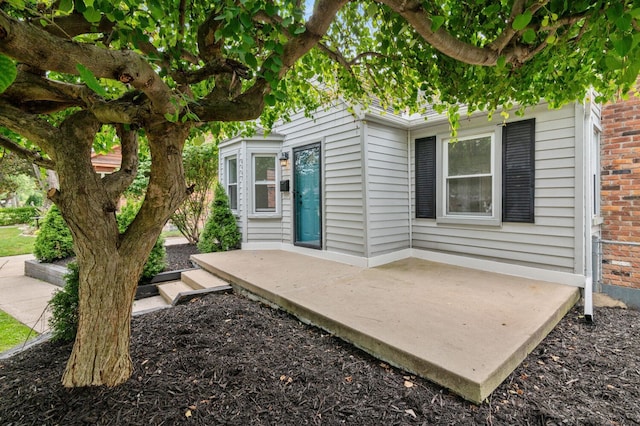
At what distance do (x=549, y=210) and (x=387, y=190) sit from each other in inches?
93.2

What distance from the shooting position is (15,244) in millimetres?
9672

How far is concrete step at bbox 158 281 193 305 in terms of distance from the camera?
4.30 metres

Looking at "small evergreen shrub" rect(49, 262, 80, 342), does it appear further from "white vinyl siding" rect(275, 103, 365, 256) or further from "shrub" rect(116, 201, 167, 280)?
"white vinyl siding" rect(275, 103, 365, 256)

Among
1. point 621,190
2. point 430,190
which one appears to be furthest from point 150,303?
point 621,190

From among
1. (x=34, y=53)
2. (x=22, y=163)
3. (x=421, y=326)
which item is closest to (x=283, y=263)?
(x=421, y=326)

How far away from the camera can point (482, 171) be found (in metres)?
4.97

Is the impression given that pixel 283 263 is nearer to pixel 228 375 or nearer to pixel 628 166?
pixel 228 375

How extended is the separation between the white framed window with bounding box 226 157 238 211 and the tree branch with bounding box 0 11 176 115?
6.07 metres

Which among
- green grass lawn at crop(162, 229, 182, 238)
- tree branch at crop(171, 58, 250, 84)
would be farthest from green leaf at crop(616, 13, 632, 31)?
green grass lawn at crop(162, 229, 182, 238)

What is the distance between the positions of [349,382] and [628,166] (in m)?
5.03

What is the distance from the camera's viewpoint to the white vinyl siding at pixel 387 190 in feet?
17.2

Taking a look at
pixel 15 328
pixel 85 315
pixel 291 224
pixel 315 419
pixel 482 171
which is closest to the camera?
pixel 315 419

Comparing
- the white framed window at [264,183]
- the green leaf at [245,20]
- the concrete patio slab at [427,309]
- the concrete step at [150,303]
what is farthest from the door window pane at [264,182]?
the green leaf at [245,20]

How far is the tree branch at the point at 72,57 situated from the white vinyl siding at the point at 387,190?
157 inches
